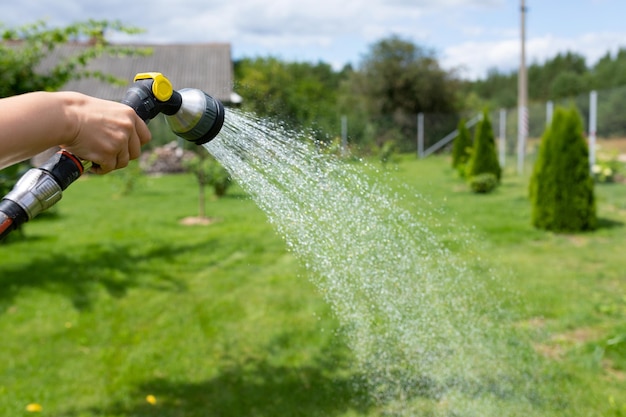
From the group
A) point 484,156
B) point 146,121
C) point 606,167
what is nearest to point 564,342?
point 146,121

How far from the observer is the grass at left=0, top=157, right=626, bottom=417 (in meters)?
3.50

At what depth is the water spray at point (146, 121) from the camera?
4.06 ft

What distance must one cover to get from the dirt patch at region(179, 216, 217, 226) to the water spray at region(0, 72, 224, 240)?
7.68 meters

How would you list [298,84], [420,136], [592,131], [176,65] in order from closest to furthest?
1. [592,131]
2. [420,136]
3. [176,65]
4. [298,84]

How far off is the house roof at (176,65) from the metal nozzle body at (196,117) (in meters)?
22.6

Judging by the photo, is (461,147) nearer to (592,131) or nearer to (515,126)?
(515,126)

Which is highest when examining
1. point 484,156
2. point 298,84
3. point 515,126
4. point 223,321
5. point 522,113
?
point 298,84

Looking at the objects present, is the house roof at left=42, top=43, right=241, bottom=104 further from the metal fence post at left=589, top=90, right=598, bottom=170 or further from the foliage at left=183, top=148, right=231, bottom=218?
the metal fence post at left=589, top=90, right=598, bottom=170

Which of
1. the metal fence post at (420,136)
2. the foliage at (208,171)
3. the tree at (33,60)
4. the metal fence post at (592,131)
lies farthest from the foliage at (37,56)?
the metal fence post at (420,136)

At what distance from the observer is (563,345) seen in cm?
398

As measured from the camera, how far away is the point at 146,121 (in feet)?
4.70

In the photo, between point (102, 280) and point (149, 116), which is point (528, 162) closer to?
point (102, 280)

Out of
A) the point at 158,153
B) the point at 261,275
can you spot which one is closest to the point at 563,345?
the point at 261,275

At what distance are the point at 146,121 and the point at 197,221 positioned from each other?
815 centimetres
